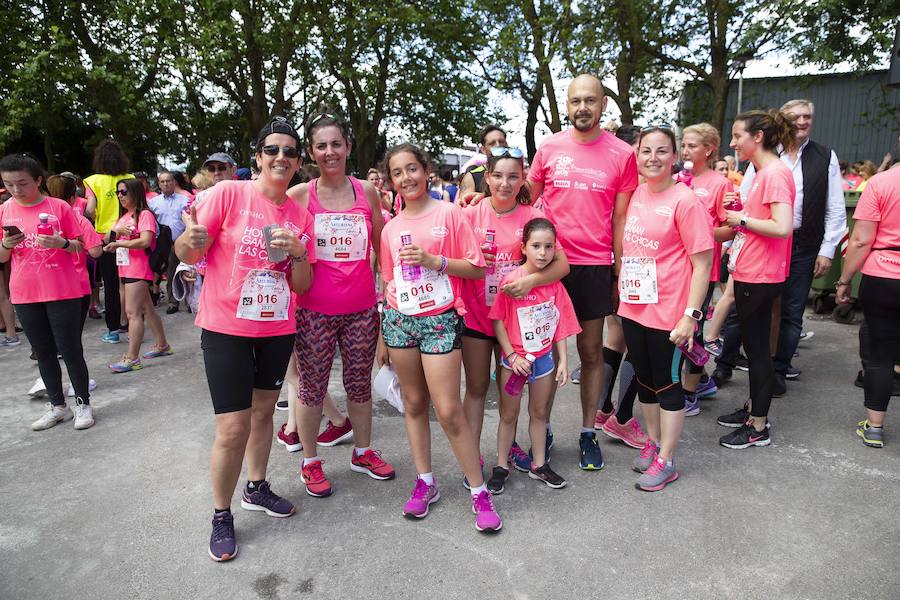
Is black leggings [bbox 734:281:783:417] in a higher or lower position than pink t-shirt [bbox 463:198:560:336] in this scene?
lower

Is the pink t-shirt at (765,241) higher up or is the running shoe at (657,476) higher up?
the pink t-shirt at (765,241)

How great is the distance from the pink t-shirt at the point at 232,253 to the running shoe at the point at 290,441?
1424 mm

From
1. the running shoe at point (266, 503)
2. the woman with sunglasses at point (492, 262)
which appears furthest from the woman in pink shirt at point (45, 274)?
the woman with sunglasses at point (492, 262)

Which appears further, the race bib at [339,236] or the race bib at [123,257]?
the race bib at [123,257]

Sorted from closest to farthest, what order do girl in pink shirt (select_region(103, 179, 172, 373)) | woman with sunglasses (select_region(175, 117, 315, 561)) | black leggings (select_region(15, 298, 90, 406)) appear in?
woman with sunglasses (select_region(175, 117, 315, 561)) → black leggings (select_region(15, 298, 90, 406)) → girl in pink shirt (select_region(103, 179, 172, 373))

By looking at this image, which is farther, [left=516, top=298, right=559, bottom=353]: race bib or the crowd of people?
[left=516, top=298, right=559, bottom=353]: race bib

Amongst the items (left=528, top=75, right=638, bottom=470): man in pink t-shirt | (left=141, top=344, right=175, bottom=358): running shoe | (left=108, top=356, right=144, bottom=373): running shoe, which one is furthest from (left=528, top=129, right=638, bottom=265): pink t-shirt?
(left=141, top=344, right=175, bottom=358): running shoe

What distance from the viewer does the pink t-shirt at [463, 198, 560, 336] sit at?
3102 mm

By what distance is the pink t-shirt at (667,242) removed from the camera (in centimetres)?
298

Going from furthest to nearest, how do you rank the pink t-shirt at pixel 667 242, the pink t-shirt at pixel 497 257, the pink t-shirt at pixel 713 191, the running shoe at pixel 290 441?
1. the pink t-shirt at pixel 713 191
2. the running shoe at pixel 290 441
3. the pink t-shirt at pixel 497 257
4. the pink t-shirt at pixel 667 242

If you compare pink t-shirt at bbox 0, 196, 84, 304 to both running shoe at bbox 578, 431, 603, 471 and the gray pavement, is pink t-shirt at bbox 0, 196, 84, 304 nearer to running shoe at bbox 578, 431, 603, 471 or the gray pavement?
the gray pavement

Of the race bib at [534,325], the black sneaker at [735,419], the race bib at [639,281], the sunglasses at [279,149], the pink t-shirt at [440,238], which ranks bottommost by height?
the black sneaker at [735,419]

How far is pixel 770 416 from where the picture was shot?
4266 mm

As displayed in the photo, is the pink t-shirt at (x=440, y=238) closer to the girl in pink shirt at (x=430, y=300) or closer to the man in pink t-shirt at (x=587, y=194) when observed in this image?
the girl in pink shirt at (x=430, y=300)
